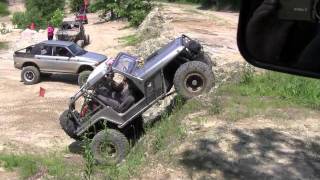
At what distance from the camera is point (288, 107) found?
9.40 m

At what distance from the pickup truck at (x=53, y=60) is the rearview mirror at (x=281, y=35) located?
17618 millimetres

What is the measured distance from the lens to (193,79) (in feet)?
37.2

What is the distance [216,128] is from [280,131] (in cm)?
100

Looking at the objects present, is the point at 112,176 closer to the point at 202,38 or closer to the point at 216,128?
the point at 216,128

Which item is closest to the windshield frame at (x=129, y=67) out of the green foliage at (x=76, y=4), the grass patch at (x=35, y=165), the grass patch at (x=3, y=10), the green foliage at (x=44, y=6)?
the grass patch at (x=35, y=165)

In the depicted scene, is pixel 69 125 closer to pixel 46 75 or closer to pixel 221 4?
pixel 46 75

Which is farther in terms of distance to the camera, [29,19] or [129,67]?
[29,19]

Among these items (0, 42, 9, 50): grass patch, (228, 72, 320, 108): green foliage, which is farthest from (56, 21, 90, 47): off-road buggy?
(228, 72, 320, 108): green foliage

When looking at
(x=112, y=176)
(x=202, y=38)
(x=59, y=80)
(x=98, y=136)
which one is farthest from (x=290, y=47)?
(x=59, y=80)

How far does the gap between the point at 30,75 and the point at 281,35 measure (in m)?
19.3

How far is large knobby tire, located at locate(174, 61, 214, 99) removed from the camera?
1119 cm

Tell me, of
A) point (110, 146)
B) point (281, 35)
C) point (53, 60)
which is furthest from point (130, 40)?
point (281, 35)

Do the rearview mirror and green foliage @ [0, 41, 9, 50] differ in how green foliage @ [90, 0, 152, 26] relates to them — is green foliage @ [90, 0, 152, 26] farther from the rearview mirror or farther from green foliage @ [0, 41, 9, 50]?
the rearview mirror

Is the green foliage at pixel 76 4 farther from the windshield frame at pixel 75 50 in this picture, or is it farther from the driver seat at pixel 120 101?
the driver seat at pixel 120 101
